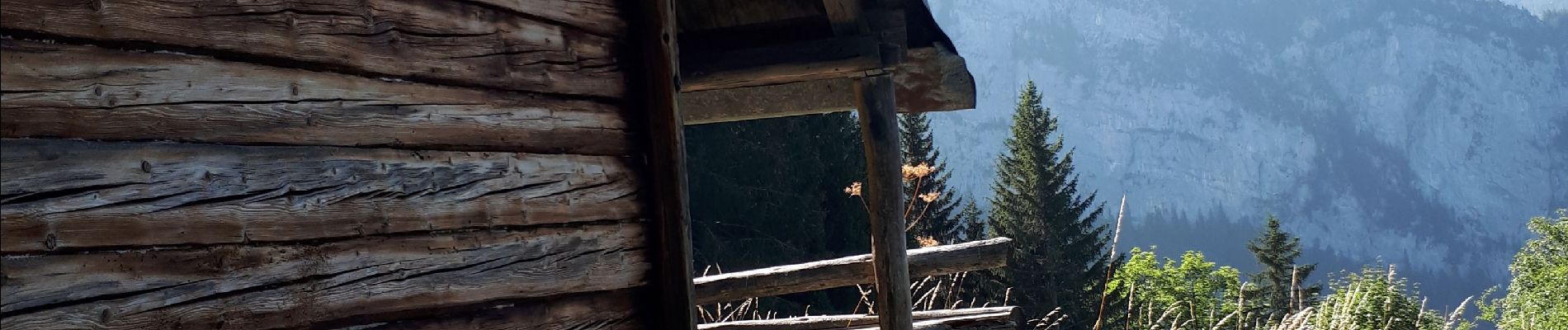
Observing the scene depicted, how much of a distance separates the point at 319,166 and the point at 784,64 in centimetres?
270

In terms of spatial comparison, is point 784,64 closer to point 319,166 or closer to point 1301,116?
point 319,166

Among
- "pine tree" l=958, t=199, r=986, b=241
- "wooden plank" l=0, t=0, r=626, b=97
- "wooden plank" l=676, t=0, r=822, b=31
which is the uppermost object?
"pine tree" l=958, t=199, r=986, b=241

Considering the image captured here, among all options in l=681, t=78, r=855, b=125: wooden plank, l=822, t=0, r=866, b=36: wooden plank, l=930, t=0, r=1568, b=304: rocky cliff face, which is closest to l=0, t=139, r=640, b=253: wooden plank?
l=822, t=0, r=866, b=36: wooden plank

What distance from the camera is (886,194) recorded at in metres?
4.53

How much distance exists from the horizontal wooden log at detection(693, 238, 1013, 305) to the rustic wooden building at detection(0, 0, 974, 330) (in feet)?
8.31

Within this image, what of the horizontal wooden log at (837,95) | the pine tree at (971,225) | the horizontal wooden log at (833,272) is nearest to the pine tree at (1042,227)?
the pine tree at (971,225)

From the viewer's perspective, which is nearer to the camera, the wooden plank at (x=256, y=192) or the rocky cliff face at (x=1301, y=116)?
the wooden plank at (x=256, y=192)

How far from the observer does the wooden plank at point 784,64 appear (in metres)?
4.33

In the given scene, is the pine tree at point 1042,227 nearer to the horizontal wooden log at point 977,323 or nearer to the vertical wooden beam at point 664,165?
the horizontal wooden log at point 977,323

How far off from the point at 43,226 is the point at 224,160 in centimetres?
29

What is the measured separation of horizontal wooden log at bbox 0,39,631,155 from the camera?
150 centimetres

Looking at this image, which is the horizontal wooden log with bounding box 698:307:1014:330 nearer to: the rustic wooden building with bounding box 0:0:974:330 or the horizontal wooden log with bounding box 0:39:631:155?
the rustic wooden building with bounding box 0:0:974:330

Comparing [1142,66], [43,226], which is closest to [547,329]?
[43,226]

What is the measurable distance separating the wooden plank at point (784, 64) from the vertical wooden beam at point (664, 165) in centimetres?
166
